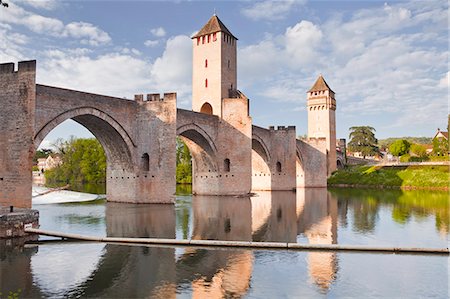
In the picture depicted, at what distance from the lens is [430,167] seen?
47812mm

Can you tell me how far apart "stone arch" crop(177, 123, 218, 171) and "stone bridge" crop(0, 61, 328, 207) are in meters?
0.08

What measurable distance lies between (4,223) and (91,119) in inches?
443

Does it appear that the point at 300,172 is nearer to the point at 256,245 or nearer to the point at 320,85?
the point at 320,85

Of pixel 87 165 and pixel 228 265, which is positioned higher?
pixel 87 165

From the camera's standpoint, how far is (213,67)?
35.9m

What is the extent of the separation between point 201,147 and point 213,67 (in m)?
7.08

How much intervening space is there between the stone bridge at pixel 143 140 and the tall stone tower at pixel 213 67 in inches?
67.0

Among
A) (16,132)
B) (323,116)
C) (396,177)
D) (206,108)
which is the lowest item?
(396,177)

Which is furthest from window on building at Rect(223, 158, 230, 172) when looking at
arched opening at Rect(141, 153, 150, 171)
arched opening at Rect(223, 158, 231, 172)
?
arched opening at Rect(141, 153, 150, 171)

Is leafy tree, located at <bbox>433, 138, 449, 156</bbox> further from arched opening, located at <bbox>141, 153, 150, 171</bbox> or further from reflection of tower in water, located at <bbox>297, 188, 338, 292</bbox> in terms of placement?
arched opening, located at <bbox>141, 153, 150, 171</bbox>

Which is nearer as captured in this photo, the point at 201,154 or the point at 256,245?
the point at 256,245

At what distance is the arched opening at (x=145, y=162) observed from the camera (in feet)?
86.9

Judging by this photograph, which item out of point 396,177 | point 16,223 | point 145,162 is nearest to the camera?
point 16,223

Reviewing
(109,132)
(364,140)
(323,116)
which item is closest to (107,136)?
(109,132)
